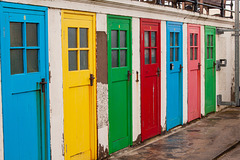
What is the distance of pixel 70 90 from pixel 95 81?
26.2 inches

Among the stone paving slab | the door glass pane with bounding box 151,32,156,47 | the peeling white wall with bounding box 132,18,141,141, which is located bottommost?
the stone paving slab

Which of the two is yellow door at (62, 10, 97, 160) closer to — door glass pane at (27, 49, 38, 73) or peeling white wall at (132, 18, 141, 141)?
door glass pane at (27, 49, 38, 73)

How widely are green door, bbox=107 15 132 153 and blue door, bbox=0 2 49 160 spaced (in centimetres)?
173

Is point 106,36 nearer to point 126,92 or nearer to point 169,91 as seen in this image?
point 126,92

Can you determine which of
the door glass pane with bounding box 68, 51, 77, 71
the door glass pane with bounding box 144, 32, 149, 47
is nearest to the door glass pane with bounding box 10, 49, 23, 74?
the door glass pane with bounding box 68, 51, 77, 71

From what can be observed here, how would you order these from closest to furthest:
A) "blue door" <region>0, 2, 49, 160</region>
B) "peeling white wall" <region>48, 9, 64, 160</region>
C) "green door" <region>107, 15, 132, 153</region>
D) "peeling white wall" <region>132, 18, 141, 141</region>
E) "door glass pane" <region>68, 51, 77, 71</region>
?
"blue door" <region>0, 2, 49, 160</region> < "peeling white wall" <region>48, 9, 64, 160</region> < "door glass pane" <region>68, 51, 77, 71</region> < "green door" <region>107, 15, 132, 153</region> < "peeling white wall" <region>132, 18, 141, 141</region>

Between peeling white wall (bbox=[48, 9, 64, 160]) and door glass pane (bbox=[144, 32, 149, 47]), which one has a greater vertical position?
door glass pane (bbox=[144, 32, 149, 47])

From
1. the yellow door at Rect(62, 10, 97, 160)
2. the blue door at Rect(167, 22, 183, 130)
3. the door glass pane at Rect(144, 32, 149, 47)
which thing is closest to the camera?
the yellow door at Rect(62, 10, 97, 160)

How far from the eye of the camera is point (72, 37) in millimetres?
5922

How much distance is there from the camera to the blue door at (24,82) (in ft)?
15.5

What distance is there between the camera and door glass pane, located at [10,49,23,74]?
486 centimetres

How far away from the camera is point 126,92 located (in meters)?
7.41

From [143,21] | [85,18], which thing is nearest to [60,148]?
[85,18]

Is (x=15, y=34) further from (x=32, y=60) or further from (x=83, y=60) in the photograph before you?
(x=83, y=60)
